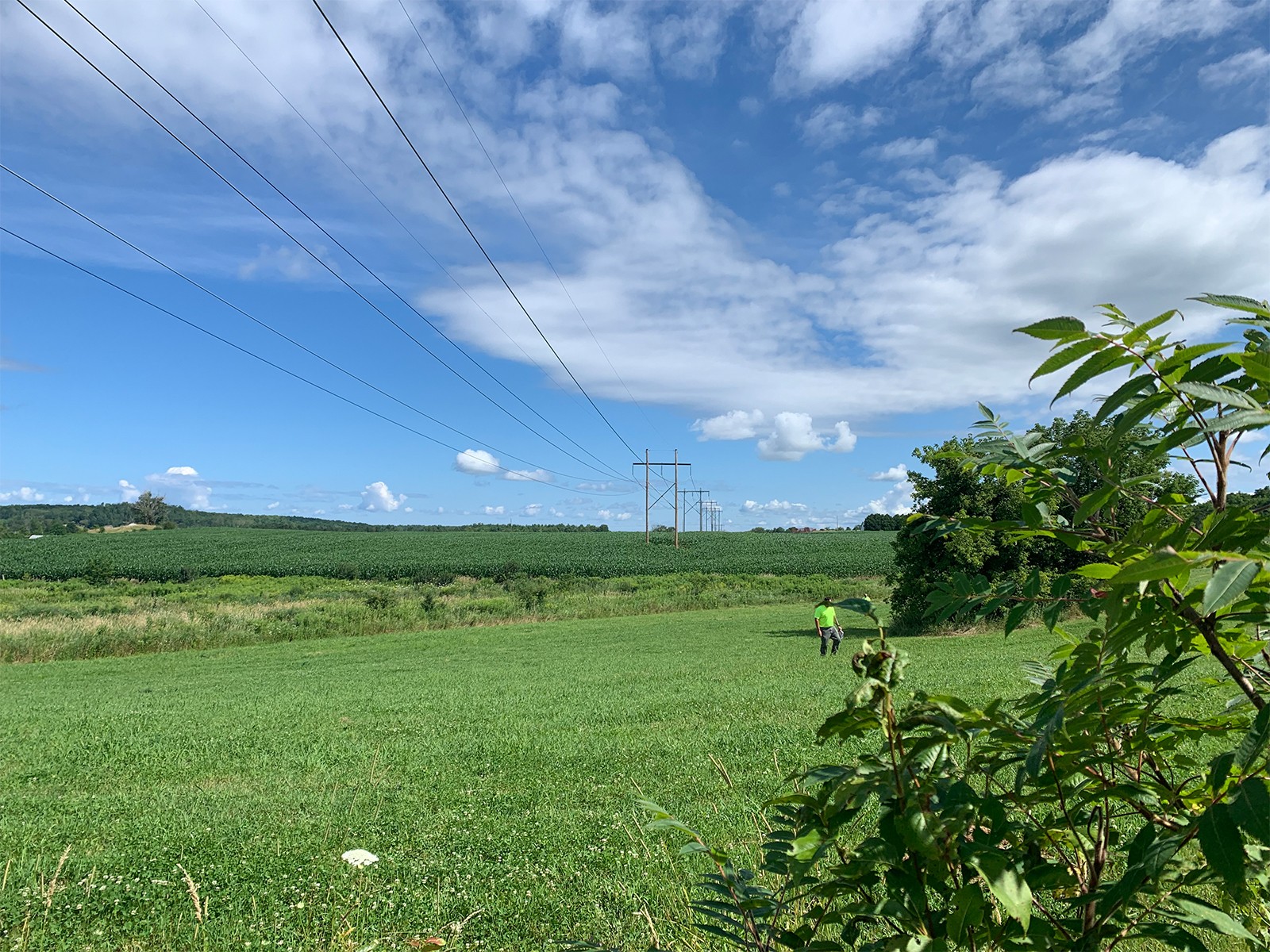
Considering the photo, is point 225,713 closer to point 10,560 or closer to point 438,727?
point 438,727

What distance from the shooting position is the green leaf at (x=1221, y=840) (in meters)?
0.84

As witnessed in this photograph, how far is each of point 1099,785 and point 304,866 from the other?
487 cm

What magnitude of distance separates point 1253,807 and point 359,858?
496 cm

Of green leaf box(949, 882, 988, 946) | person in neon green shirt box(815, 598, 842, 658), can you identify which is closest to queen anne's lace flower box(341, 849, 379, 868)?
green leaf box(949, 882, 988, 946)

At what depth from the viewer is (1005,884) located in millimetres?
991

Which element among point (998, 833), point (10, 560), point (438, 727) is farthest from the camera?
point (10, 560)

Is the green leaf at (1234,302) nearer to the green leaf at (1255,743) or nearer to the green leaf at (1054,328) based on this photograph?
the green leaf at (1054,328)

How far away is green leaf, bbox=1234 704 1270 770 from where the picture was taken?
2.89ft

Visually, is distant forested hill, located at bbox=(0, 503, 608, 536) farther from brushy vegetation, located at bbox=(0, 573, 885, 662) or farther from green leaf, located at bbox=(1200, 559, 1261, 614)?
green leaf, located at bbox=(1200, 559, 1261, 614)

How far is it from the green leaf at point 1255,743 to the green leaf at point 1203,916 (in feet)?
0.81

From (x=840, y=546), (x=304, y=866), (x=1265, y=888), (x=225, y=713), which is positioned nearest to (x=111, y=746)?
(x=225, y=713)

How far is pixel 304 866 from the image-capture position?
4.76 metres

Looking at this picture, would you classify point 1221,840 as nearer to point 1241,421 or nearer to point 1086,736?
point 1086,736

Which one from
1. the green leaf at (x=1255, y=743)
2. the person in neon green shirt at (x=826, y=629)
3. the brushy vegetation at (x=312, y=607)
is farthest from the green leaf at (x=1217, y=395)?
the brushy vegetation at (x=312, y=607)
